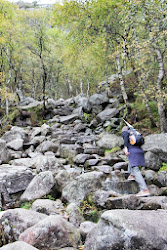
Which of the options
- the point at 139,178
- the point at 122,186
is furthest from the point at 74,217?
the point at 139,178

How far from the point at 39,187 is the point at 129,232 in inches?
176

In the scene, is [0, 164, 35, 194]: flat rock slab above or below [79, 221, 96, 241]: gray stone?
above

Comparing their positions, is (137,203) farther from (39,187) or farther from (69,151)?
(69,151)

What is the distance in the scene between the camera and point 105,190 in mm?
6488

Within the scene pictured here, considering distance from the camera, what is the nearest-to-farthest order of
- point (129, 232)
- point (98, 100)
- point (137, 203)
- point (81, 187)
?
1. point (129, 232)
2. point (137, 203)
3. point (81, 187)
4. point (98, 100)

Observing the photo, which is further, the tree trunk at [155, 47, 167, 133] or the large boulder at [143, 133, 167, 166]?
the tree trunk at [155, 47, 167, 133]

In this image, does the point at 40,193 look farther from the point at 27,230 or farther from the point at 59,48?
the point at 59,48

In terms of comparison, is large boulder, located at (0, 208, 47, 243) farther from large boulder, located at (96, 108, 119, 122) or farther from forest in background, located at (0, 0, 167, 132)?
large boulder, located at (96, 108, 119, 122)

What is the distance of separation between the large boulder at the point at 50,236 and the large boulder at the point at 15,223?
326 mm

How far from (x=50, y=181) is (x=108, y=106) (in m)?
18.7

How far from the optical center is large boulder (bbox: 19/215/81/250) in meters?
3.32

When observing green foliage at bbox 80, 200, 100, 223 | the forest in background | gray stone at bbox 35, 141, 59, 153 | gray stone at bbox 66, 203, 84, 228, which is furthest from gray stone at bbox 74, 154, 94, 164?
gray stone at bbox 66, 203, 84, 228

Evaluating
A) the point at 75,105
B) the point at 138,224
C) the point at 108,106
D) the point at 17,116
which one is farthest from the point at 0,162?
the point at 75,105

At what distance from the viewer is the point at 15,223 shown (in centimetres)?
383
